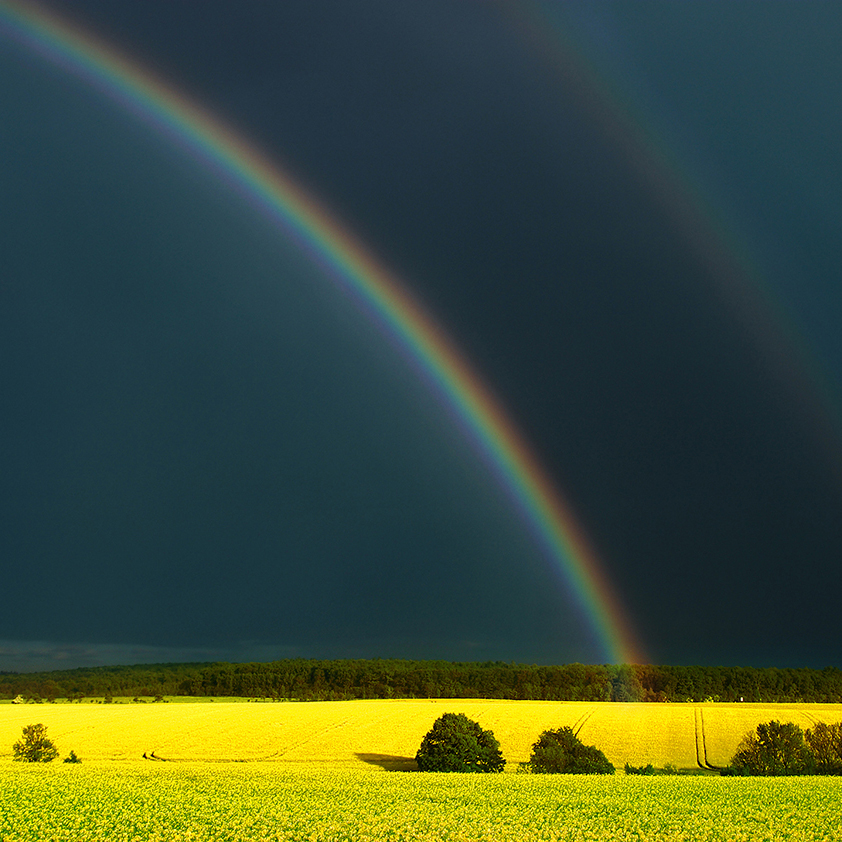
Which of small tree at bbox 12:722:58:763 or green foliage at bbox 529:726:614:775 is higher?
green foliage at bbox 529:726:614:775

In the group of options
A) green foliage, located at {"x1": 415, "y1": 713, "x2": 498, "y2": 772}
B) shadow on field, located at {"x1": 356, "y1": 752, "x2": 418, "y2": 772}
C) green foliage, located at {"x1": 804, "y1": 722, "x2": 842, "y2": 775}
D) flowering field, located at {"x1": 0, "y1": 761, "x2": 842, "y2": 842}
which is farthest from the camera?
shadow on field, located at {"x1": 356, "y1": 752, "x2": 418, "y2": 772}

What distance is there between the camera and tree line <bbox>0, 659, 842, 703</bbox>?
131 m

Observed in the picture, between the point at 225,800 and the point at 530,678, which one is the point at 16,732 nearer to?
the point at 225,800

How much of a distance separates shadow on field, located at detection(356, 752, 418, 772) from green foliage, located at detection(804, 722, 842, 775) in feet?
92.1

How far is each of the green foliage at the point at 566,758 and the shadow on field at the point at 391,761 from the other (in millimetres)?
8666

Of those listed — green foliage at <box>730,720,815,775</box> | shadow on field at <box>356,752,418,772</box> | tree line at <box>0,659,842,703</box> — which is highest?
tree line at <box>0,659,842,703</box>

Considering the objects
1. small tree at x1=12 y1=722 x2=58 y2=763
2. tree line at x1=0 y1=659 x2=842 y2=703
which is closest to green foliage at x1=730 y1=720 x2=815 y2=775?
small tree at x1=12 y1=722 x2=58 y2=763

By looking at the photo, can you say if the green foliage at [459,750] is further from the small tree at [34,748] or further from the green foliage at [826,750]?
the small tree at [34,748]

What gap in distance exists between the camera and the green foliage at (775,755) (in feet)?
180

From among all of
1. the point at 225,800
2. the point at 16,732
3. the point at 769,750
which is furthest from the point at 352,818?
the point at 16,732

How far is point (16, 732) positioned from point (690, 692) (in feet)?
343

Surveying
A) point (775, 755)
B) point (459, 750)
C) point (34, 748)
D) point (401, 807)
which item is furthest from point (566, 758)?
point (34, 748)

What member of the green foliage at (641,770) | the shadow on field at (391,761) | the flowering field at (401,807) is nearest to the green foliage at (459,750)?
the shadow on field at (391,761)

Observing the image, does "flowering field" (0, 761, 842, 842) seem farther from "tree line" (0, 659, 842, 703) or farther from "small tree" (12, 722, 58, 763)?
"tree line" (0, 659, 842, 703)
